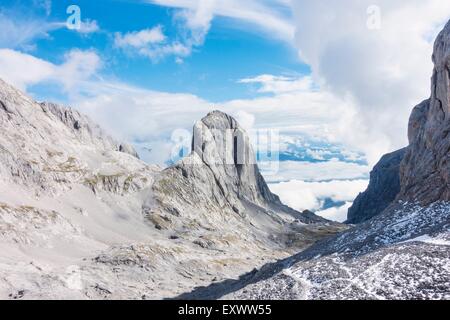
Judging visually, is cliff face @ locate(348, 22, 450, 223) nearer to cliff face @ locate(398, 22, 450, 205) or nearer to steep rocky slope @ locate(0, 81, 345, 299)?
cliff face @ locate(398, 22, 450, 205)

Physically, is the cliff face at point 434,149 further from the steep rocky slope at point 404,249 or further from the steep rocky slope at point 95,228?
the steep rocky slope at point 95,228

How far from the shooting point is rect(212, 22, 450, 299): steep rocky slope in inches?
1877

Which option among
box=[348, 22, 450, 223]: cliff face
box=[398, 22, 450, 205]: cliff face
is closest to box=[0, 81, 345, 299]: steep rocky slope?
box=[348, 22, 450, 223]: cliff face

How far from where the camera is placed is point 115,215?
157 meters

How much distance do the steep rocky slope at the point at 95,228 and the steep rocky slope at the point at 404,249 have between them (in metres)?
24.3

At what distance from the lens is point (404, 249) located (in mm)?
54188

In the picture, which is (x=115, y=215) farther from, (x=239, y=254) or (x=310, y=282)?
(x=310, y=282)

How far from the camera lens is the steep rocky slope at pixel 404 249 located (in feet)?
156

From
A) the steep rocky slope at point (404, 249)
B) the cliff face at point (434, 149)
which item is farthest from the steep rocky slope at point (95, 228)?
the cliff face at point (434, 149)

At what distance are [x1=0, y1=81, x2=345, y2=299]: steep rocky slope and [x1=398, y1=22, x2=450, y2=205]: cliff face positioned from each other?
179 ft

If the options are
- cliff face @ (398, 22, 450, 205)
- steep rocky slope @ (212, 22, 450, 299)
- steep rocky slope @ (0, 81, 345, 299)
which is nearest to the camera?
steep rocky slope @ (212, 22, 450, 299)

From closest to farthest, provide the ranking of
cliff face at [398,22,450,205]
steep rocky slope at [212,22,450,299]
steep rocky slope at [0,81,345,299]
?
steep rocky slope at [212,22,450,299] → cliff face at [398,22,450,205] → steep rocky slope at [0,81,345,299]

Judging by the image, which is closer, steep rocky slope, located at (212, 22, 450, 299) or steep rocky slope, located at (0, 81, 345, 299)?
steep rocky slope, located at (212, 22, 450, 299)

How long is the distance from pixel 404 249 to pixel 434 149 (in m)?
29.6
